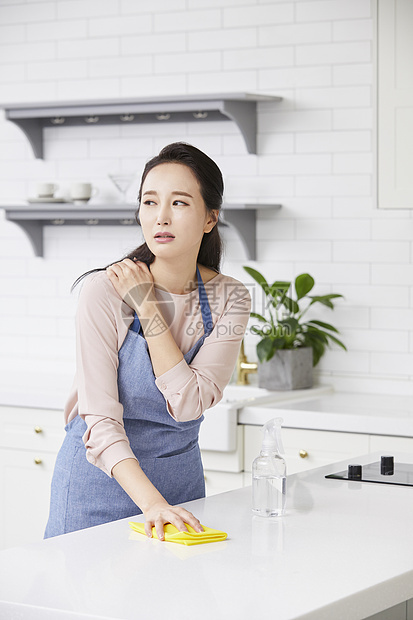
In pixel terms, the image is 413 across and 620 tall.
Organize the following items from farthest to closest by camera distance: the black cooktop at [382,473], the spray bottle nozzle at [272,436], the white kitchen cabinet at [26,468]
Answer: the white kitchen cabinet at [26,468] → the black cooktop at [382,473] → the spray bottle nozzle at [272,436]

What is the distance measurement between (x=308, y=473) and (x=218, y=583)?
90 centimetres

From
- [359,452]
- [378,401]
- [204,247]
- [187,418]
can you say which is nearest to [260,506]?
[187,418]

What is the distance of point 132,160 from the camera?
4.28 metres

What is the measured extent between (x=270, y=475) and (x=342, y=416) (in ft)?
5.13

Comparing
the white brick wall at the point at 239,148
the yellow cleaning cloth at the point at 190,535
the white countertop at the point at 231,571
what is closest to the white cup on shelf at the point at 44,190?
the white brick wall at the point at 239,148

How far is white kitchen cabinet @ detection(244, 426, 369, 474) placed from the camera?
10.7 feet

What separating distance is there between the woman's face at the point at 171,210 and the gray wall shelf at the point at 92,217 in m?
1.80

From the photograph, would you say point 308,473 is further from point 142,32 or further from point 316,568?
point 142,32

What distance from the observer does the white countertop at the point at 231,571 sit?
1.22 m

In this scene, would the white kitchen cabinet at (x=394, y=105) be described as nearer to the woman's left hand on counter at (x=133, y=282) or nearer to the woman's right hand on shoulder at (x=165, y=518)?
the woman's left hand on counter at (x=133, y=282)

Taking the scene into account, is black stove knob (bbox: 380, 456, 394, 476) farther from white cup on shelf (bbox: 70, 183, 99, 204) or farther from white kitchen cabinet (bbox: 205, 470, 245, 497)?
white cup on shelf (bbox: 70, 183, 99, 204)

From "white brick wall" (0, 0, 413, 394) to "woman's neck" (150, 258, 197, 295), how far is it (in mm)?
1809

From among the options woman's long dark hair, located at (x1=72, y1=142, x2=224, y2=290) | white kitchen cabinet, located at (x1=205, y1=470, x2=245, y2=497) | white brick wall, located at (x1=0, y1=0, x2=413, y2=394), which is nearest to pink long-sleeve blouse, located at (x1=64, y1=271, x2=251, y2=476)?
woman's long dark hair, located at (x1=72, y1=142, x2=224, y2=290)

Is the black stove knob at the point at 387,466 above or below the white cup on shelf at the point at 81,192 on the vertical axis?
below
